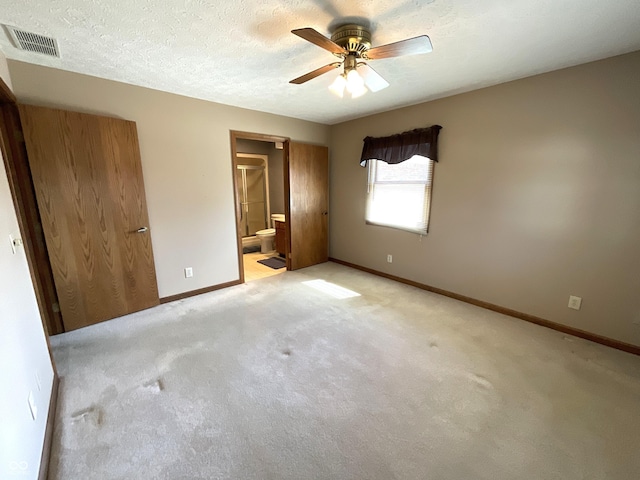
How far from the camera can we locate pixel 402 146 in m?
3.36

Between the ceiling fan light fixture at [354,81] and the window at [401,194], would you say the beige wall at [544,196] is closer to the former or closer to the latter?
the window at [401,194]

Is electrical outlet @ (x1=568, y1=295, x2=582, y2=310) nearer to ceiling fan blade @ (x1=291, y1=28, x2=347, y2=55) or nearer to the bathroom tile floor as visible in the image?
ceiling fan blade @ (x1=291, y1=28, x2=347, y2=55)

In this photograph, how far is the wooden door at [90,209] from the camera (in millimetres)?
2227

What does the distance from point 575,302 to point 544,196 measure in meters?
1.02

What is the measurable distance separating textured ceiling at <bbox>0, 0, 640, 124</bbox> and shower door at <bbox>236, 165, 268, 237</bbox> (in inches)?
138

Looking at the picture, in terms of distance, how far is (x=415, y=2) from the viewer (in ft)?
4.71

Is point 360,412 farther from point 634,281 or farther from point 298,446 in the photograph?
point 634,281

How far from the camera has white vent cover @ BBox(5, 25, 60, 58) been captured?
5.56 feet

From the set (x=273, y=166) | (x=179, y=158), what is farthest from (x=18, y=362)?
(x=273, y=166)

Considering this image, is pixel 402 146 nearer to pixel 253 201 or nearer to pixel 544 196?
pixel 544 196

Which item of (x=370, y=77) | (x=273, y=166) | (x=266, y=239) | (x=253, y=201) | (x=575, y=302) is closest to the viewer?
(x=370, y=77)

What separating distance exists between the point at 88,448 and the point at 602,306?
384 centimetres

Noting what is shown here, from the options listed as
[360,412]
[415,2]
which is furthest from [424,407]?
[415,2]

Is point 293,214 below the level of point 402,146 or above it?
below
